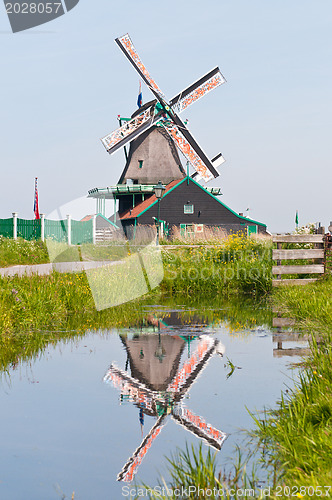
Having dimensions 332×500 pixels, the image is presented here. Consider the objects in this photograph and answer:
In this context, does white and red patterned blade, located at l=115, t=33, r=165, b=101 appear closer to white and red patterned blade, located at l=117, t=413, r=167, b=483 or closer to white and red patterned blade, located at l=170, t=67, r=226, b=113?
white and red patterned blade, located at l=170, t=67, r=226, b=113

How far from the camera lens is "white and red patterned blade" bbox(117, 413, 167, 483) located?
3.95m

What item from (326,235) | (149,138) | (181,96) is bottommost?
(326,235)

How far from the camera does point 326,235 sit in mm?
16484

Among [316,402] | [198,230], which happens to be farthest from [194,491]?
[198,230]

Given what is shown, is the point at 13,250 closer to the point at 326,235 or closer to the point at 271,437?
the point at 326,235

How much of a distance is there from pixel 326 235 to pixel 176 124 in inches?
964

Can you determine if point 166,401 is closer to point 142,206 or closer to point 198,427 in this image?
point 198,427

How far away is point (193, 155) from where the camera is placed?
129 feet

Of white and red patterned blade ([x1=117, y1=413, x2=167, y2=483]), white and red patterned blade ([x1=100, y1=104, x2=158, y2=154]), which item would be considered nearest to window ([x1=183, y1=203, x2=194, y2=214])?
white and red patterned blade ([x1=100, y1=104, x2=158, y2=154])

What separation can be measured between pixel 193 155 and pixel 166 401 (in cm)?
3474

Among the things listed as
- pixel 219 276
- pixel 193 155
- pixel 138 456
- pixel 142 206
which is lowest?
pixel 138 456

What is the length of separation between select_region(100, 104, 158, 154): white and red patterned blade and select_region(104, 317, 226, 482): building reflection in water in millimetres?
29378

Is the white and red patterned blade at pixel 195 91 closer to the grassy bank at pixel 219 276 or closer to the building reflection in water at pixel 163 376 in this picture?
the grassy bank at pixel 219 276

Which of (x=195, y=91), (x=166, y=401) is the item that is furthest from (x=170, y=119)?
(x=166, y=401)
